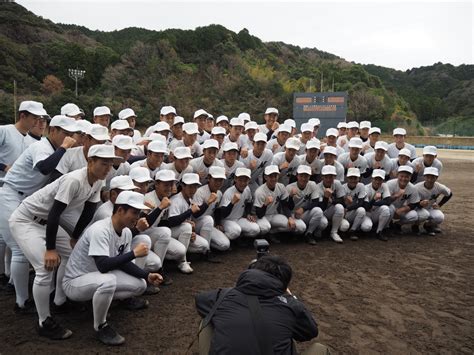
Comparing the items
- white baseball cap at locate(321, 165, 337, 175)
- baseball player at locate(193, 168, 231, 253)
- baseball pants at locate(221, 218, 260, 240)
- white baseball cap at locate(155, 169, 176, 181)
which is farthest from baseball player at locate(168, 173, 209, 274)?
white baseball cap at locate(321, 165, 337, 175)

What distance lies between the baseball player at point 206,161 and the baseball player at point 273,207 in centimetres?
90

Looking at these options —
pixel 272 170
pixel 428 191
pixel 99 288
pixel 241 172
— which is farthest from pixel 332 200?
pixel 99 288

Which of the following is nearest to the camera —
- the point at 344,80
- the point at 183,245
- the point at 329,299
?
the point at 329,299

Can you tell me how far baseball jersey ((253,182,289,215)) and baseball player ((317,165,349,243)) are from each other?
2.48ft

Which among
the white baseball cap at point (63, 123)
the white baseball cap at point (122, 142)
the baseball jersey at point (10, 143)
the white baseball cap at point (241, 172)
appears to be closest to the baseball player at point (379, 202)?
the white baseball cap at point (241, 172)

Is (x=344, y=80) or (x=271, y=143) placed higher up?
(x=344, y=80)

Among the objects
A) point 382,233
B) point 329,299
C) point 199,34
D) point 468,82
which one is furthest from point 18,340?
point 468,82

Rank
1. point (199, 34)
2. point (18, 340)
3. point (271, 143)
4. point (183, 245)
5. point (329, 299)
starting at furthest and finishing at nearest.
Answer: point (199, 34)
point (271, 143)
point (183, 245)
point (329, 299)
point (18, 340)

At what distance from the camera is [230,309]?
2.51 m

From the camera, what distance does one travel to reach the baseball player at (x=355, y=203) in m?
7.56

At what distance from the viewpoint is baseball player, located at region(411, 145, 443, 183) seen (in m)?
8.09

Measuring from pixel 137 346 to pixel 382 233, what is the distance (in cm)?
578

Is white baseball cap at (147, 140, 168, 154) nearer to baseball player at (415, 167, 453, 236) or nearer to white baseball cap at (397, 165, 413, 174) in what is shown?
white baseball cap at (397, 165, 413, 174)

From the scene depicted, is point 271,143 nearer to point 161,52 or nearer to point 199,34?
point 161,52
